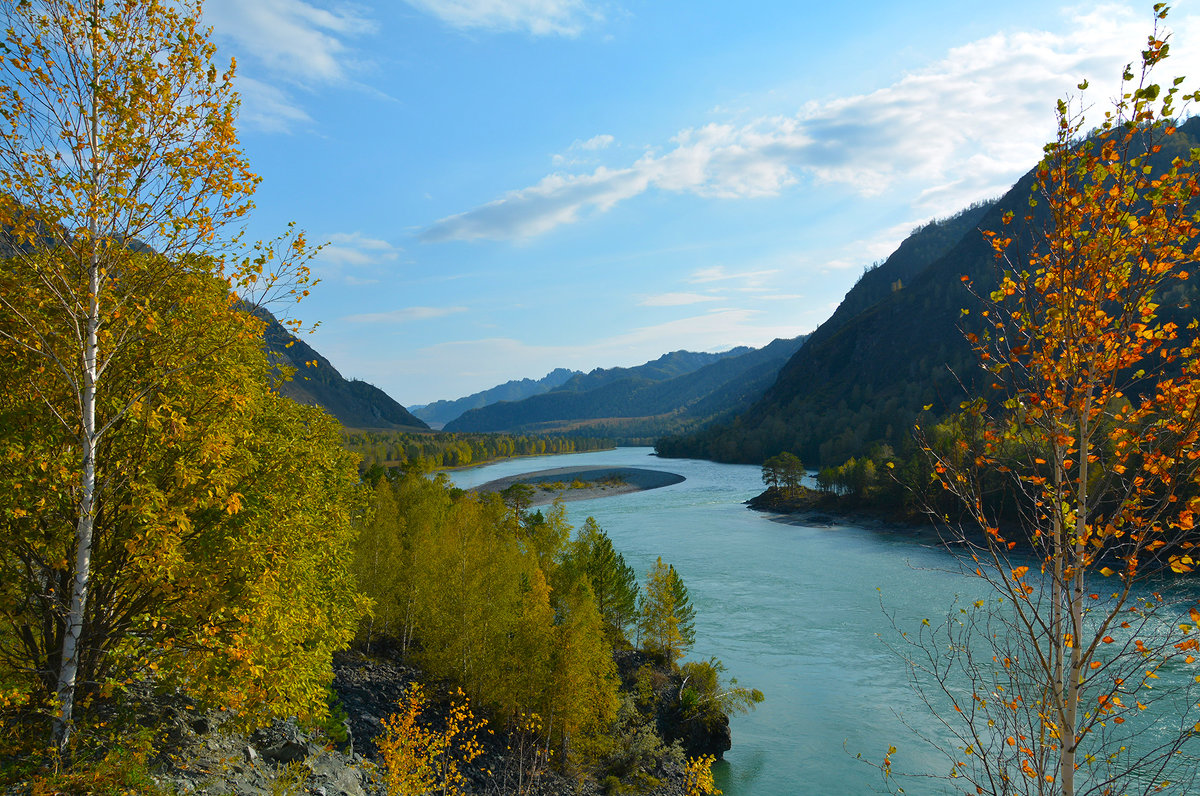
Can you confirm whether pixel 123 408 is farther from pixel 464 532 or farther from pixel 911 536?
pixel 911 536

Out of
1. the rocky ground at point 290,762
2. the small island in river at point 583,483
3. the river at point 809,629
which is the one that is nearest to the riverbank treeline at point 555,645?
the rocky ground at point 290,762

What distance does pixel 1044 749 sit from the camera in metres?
6.91

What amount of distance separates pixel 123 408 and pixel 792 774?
30839 mm

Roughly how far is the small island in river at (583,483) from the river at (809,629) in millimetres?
44827

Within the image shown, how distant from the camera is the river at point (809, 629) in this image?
102 ft

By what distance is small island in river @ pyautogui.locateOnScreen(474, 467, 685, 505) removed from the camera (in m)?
144

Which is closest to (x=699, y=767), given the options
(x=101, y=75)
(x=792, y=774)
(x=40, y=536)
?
(x=792, y=774)

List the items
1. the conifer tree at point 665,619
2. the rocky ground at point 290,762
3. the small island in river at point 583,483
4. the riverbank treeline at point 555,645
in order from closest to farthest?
the rocky ground at point 290,762 → the riverbank treeline at point 555,645 → the conifer tree at point 665,619 → the small island in river at point 583,483

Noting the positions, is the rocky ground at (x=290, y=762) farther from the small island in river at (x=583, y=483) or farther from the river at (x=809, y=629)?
the small island in river at (x=583, y=483)

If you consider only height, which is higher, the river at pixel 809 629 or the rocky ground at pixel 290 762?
the rocky ground at pixel 290 762

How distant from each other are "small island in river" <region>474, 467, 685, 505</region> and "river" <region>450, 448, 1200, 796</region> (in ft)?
147

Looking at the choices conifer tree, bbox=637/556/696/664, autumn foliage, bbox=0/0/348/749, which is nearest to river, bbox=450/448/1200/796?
conifer tree, bbox=637/556/696/664

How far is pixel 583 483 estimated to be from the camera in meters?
162

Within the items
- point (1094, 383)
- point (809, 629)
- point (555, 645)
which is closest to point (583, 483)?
point (809, 629)
